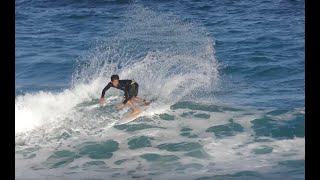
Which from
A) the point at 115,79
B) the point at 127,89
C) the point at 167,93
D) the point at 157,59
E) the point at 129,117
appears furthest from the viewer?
the point at 157,59

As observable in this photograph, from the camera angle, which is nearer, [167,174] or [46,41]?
[167,174]

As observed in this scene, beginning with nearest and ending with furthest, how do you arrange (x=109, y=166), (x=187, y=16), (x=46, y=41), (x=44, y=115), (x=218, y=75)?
(x=109, y=166) < (x=44, y=115) < (x=218, y=75) < (x=46, y=41) < (x=187, y=16)

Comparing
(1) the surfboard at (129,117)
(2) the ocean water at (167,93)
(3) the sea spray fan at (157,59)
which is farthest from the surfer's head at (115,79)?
(3) the sea spray fan at (157,59)

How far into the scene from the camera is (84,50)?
22703mm

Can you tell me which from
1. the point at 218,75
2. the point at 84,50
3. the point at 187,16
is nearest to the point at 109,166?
the point at 218,75

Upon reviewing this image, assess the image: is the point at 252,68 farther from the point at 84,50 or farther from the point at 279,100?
the point at 84,50

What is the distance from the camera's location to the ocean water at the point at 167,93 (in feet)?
35.0

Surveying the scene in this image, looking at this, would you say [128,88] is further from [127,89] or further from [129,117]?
[129,117]

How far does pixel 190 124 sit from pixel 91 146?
289 centimetres

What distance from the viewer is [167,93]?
1559 cm

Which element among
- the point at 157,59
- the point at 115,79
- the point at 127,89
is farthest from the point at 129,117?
the point at 157,59

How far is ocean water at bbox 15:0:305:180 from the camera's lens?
35.0ft

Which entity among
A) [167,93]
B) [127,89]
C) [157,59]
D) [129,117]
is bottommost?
[129,117]
